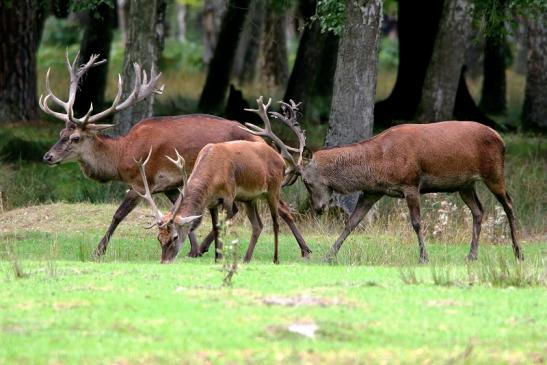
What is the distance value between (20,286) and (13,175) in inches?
428

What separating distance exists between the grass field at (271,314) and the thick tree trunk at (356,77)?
558cm

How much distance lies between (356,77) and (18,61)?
30.7 ft

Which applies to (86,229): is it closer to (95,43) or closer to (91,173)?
(91,173)

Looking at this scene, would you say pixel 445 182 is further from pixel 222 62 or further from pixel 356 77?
pixel 222 62

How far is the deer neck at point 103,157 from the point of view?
16.0m

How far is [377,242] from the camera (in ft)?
54.0

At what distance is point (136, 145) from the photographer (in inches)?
626

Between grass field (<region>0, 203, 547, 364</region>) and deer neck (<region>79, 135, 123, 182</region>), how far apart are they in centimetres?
316

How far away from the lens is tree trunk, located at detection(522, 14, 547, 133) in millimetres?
26484

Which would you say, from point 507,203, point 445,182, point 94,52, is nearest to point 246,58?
point 94,52

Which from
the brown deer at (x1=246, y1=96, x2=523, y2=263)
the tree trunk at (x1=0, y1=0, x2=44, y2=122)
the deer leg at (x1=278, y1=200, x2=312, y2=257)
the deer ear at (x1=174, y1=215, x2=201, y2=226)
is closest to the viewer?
the deer ear at (x1=174, y1=215, x2=201, y2=226)

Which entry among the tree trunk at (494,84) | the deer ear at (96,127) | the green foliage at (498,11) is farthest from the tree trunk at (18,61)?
the tree trunk at (494,84)

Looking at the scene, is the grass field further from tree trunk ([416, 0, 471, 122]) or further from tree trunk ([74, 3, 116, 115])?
tree trunk ([74, 3, 116, 115])

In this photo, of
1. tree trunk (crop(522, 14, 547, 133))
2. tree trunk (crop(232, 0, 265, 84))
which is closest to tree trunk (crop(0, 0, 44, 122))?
tree trunk (crop(522, 14, 547, 133))
